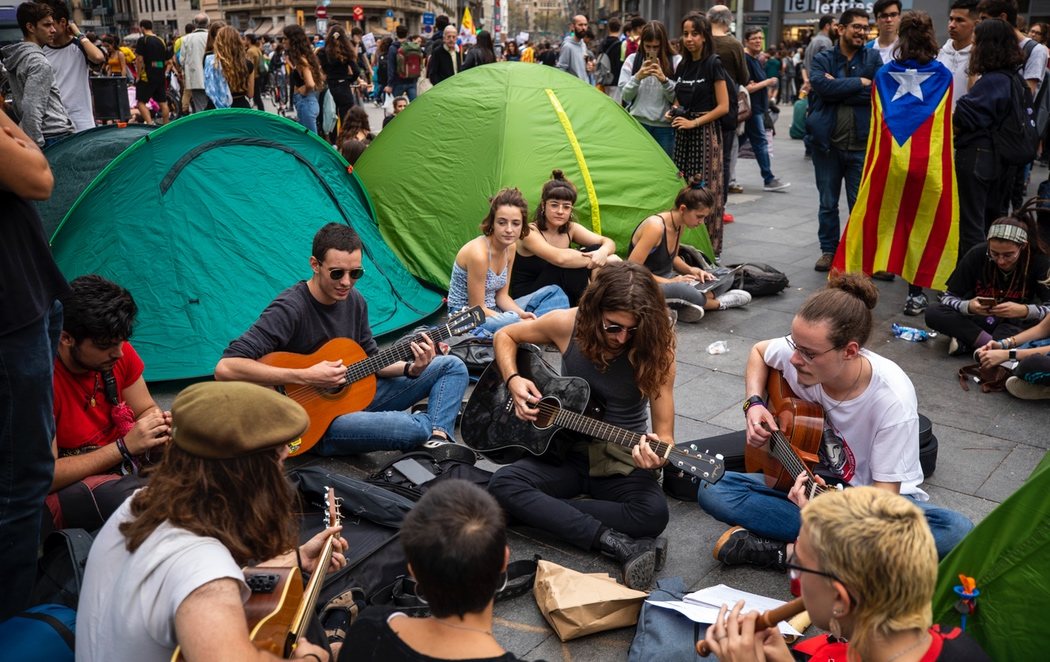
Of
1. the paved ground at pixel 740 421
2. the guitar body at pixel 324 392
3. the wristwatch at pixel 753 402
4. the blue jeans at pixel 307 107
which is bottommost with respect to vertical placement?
the paved ground at pixel 740 421

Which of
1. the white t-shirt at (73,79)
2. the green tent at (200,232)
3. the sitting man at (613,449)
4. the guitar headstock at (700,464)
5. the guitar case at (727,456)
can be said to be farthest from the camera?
the white t-shirt at (73,79)

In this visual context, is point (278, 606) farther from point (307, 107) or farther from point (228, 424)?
point (307, 107)

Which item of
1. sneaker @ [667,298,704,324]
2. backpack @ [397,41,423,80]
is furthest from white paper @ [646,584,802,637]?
backpack @ [397,41,423,80]

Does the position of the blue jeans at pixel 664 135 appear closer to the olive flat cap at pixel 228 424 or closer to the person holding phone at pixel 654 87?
the person holding phone at pixel 654 87

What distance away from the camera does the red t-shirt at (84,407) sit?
→ 354cm

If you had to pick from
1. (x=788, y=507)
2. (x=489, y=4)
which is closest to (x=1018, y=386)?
(x=788, y=507)

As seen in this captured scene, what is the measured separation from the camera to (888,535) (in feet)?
6.64

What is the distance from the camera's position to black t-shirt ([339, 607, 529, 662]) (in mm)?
2051

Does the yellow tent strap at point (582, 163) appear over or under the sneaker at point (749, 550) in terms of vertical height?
over

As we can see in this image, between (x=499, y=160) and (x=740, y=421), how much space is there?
306cm

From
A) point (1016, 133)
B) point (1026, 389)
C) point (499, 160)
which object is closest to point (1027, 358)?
point (1026, 389)

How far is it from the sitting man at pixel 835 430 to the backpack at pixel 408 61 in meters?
11.7

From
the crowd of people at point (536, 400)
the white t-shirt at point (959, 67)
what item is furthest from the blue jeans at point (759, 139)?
the white t-shirt at point (959, 67)

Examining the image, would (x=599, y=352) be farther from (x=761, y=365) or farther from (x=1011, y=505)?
(x=1011, y=505)
